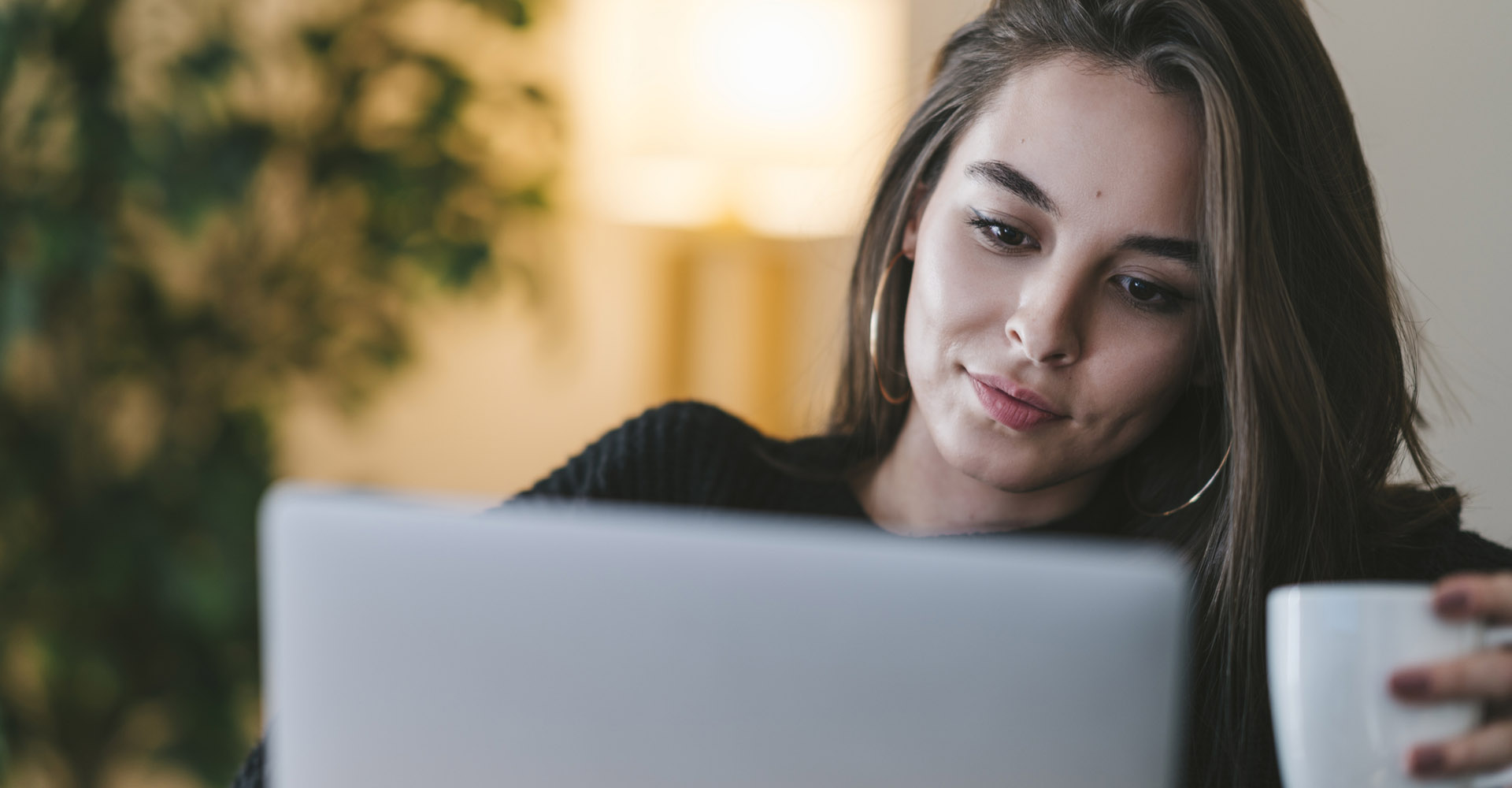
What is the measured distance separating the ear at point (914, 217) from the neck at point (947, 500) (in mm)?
136

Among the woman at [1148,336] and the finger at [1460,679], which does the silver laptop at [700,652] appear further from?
the woman at [1148,336]

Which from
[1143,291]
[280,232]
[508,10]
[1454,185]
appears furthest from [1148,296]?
[280,232]

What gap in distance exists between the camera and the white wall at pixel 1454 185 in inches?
42.6

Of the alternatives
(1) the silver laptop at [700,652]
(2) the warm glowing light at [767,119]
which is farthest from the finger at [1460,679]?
(2) the warm glowing light at [767,119]

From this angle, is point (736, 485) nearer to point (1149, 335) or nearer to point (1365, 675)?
point (1149, 335)

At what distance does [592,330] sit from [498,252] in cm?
71

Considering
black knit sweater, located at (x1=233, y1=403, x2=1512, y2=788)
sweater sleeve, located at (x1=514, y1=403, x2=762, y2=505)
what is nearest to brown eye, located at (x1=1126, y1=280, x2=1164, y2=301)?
black knit sweater, located at (x1=233, y1=403, x2=1512, y2=788)

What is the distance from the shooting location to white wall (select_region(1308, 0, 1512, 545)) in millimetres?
1082

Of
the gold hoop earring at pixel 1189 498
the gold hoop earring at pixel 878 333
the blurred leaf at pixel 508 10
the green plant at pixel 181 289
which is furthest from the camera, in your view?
the blurred leaf at pixel 508 10

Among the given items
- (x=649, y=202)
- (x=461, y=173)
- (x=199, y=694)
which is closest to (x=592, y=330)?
(x=649, y=202)

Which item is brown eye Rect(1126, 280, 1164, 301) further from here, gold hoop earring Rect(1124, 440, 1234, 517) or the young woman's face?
gold hoop earring Rect(1124, 440, 1234, 517)

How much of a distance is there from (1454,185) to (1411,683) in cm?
82

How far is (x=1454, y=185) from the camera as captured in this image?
111 centimetres

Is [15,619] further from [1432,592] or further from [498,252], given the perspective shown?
[1432,592]
